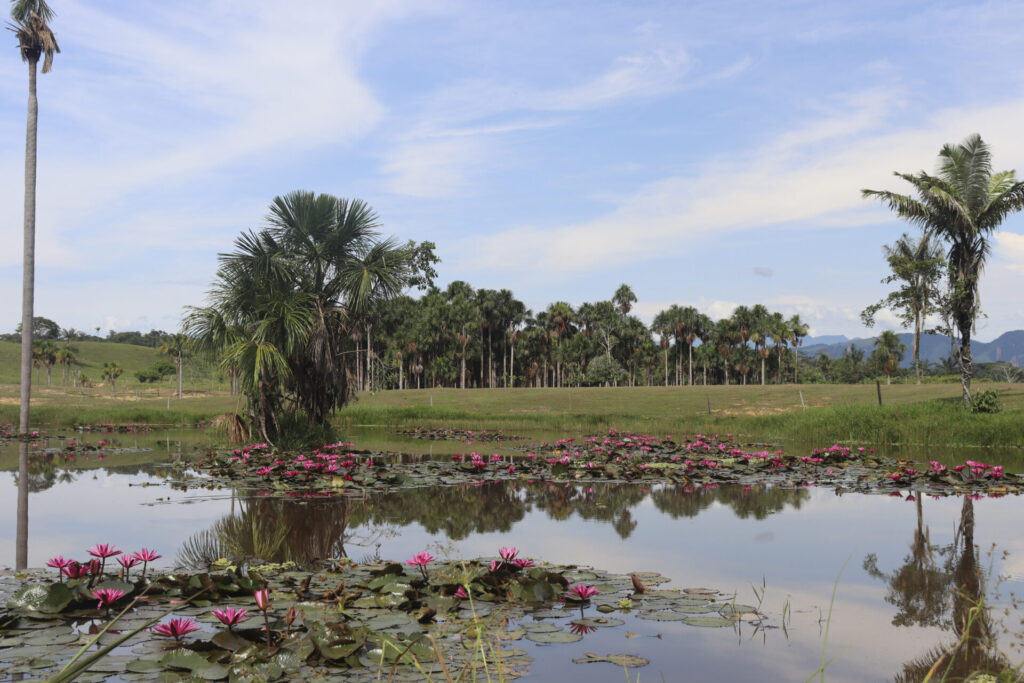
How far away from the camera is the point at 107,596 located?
5715mm

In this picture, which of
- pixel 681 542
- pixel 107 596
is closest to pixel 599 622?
pixel 681 542

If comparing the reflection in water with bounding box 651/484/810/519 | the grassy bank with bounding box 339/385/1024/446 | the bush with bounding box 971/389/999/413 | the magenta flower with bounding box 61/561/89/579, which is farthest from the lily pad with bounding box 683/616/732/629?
the bush with bounding box 971/389/999/413

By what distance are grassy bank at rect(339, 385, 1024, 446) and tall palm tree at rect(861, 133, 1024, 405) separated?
361 centimetres

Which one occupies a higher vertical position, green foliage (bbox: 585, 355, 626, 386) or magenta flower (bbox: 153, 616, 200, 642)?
green foliage (bbox: 585, 355, 626, 386)

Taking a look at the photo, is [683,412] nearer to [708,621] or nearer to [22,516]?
[22,516]

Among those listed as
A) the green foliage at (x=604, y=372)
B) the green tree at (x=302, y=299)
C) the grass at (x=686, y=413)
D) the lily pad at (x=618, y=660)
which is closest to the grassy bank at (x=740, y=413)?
the grass at (x=686, y=413)

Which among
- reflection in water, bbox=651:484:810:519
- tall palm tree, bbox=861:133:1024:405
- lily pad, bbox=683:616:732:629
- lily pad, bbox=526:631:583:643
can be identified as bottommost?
reflection in water, bbox=651:484:810:519

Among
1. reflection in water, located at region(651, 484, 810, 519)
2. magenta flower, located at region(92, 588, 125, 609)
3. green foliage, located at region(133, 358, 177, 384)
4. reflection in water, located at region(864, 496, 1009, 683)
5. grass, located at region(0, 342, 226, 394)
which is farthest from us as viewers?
grass, located at region(0, 342, 226, 394)

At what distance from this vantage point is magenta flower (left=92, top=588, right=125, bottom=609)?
569cm

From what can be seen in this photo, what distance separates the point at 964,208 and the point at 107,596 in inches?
1117

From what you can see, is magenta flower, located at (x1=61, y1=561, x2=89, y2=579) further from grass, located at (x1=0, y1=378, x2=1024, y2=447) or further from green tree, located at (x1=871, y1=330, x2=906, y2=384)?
green tree, located at (x1=871, y1=330, x2=906, y2=384)

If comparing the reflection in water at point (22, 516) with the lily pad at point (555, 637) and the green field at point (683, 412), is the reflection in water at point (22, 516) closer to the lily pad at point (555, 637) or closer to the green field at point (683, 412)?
the green field at point (683, 412)

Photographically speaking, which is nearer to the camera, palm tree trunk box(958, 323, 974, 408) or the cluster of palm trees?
palm tree trunk box(958, 323, 974, 408)

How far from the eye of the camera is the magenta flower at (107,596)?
5.69 metres
